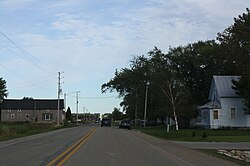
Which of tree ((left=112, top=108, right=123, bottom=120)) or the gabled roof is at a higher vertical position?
the gabled roof

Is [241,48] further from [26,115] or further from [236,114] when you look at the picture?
[26,115]

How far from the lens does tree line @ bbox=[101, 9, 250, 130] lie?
54219 mm

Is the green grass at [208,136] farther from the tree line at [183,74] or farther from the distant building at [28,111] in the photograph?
the distant building at [28,111]

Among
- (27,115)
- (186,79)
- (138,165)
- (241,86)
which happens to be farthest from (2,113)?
(138,165)

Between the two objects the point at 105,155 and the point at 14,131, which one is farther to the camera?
the point at 14,131

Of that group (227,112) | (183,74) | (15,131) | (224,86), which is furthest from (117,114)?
(15,131)

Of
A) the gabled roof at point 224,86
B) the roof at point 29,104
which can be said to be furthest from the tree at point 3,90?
the gabled roof at point 224,86

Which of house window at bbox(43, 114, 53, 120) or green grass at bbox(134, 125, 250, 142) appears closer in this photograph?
green grass at bbox(134, 125, 250, 142)

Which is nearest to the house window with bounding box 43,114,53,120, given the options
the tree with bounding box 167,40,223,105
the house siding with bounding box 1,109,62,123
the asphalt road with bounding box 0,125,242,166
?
the house siding with bounding box 1,109,62,123

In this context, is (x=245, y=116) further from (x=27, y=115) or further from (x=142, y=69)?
(x=27, y=115)

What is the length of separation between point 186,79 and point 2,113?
249ft

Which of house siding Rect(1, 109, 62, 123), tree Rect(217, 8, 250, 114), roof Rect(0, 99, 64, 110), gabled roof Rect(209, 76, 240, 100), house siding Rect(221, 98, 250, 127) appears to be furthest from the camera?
roof Rect(0, 99, 64, 110)

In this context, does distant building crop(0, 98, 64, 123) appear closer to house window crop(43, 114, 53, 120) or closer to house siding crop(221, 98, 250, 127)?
house window crop(43, 114, 53, 120)

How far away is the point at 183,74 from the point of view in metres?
76.1
